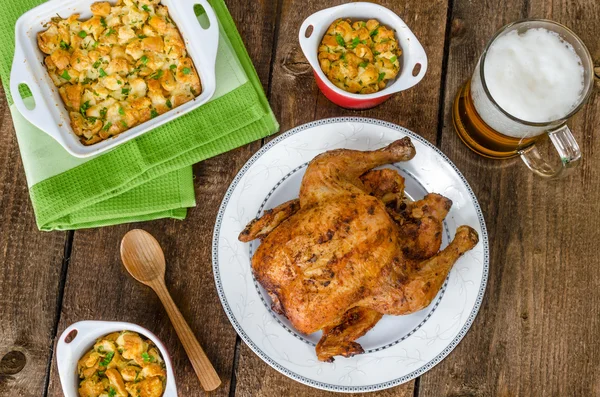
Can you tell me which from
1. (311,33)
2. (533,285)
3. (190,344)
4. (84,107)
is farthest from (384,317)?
(84,107)

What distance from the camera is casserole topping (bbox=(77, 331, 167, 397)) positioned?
1862 millimetres

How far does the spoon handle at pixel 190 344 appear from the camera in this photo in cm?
201

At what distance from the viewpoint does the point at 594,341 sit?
2070 millimetres

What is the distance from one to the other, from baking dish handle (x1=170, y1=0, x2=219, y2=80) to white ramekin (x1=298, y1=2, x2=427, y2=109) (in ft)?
0.95

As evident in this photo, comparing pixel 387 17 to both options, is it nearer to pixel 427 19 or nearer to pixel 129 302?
pixel 427 19

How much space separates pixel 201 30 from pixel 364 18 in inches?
22.6

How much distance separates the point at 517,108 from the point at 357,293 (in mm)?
776

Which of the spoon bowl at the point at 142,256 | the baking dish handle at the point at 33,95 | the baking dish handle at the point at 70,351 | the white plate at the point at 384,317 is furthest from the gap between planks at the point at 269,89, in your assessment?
the baking dish handle at the point at 33,95

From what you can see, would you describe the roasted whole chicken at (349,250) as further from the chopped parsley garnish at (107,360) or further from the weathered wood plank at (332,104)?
the chopped parsley garnish at (107,360)

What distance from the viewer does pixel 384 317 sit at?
6.52 ft

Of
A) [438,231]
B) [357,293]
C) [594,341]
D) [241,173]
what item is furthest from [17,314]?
[594,341]

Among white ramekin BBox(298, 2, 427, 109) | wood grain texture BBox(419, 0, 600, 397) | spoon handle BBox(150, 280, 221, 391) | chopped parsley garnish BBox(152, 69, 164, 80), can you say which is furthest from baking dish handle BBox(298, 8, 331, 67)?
spoon handle BBox(150, 280, 221, 391)

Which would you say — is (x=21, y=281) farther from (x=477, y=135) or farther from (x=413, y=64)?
(x=477, y=135)

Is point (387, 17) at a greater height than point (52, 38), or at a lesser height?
lesser
